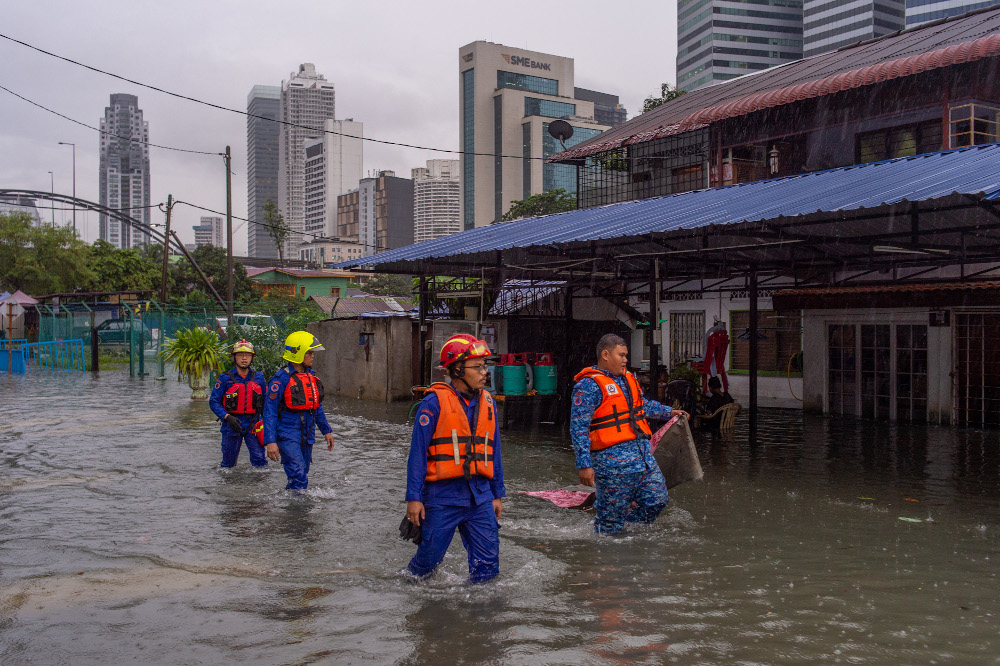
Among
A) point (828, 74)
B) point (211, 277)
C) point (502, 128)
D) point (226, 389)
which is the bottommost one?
point (226, 389)

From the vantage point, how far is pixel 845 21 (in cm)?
15100

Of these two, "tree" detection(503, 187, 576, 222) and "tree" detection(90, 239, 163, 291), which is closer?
"tree" detection(503, 187, 576, 222)

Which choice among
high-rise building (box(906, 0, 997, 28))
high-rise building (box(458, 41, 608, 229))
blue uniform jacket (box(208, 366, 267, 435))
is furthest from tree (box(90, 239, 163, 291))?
high-rise building (box(906, 0, 997, 28))

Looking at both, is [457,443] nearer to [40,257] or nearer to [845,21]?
[40,257]

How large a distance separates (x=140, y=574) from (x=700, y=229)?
7561mm

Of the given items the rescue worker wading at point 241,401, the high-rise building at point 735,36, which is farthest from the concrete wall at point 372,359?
the high-rise building at point 735,36

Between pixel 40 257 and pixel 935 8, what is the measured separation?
5199 inches

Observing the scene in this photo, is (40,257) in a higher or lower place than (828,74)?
lower

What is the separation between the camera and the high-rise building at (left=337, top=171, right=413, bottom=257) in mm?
152500

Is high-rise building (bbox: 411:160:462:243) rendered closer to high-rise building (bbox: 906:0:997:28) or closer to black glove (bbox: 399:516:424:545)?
high-rise building (bbox: 906:0:997:28)

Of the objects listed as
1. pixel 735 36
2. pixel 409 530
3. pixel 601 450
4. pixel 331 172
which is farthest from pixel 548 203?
pixel 331 172

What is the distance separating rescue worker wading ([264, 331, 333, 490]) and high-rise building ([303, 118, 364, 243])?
163667mm

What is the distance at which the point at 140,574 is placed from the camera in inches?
256

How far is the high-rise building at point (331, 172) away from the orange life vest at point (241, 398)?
162m
